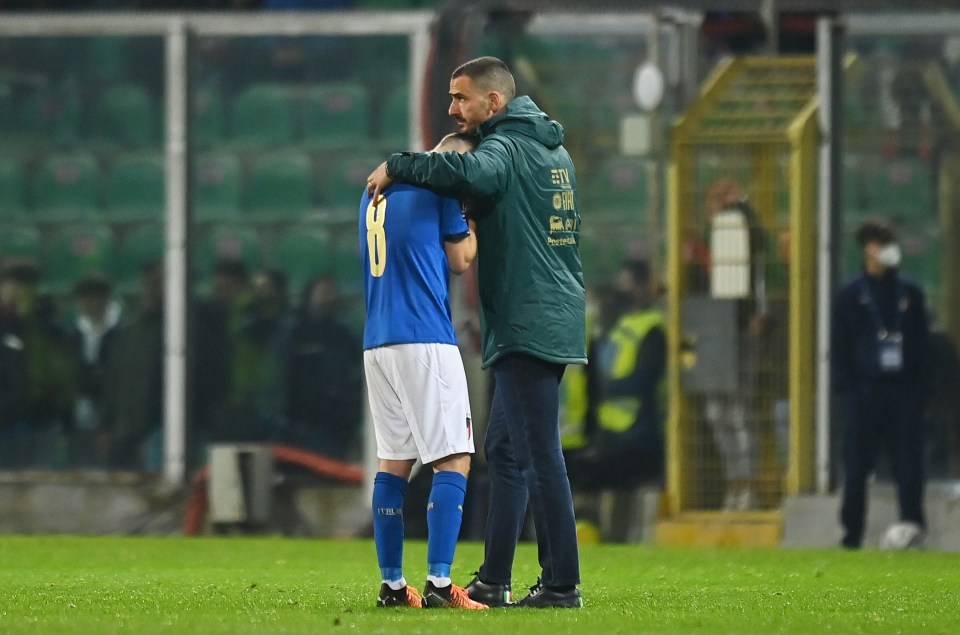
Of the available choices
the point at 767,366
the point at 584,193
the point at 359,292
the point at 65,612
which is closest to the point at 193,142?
the point at 359,292

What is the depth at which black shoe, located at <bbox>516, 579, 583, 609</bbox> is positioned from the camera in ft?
26.8

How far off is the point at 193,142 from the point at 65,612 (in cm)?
900

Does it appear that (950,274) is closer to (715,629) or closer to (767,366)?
(767,366)

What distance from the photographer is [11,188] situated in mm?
17141

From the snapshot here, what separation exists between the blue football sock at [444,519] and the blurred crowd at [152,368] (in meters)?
8.39

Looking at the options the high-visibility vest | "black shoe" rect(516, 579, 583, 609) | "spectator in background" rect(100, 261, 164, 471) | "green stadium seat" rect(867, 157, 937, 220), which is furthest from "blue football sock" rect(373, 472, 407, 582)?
"spectator in background" rect(100, 261, 164, 471)

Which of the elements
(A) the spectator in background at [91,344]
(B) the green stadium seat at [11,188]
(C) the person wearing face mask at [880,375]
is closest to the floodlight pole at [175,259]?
(A) the spectator in background at [91,344]

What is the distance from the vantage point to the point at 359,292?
16.5m

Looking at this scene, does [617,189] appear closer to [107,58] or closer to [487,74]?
[107,58]

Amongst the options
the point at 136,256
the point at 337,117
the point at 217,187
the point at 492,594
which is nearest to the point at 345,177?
the point at 337,117

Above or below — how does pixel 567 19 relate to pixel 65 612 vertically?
above

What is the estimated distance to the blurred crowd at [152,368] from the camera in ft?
54.4

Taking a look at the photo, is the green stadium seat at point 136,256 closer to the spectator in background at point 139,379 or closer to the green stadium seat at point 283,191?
the spectator in background at point 139,379

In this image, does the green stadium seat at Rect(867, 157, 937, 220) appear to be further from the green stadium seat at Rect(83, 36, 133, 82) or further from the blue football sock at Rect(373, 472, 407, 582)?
the blue football sock at Rect(373, 472, 407, 582)
